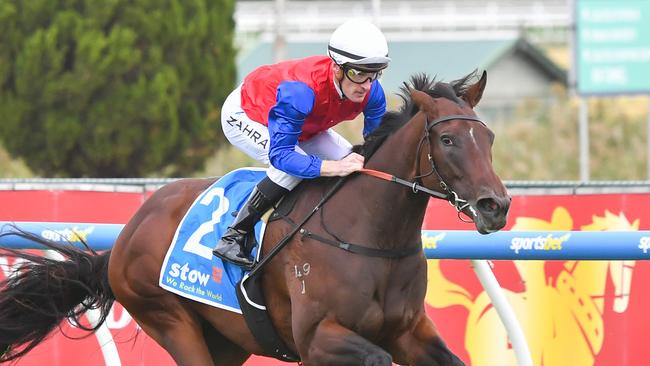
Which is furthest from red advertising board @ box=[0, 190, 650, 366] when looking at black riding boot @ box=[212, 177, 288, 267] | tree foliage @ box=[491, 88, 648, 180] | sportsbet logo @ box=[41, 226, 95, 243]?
tree foliage @ box=[491, 88, 648, 180]

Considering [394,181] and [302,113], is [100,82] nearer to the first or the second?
[302,113]

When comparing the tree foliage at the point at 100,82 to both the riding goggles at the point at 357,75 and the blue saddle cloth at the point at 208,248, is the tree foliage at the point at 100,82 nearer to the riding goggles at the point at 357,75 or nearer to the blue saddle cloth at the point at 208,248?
the blue saddle cloth at the point at 208,248

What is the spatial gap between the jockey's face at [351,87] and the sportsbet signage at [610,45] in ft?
44.8

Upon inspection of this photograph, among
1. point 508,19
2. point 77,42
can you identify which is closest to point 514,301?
point 77,42

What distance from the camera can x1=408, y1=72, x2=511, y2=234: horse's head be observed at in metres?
4.24

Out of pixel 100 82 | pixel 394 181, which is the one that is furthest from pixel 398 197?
pixel 100 82

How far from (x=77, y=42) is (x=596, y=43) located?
8124 millimetres

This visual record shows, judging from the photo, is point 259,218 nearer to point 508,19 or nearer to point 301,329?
point 301,329

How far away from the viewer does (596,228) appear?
663 cm

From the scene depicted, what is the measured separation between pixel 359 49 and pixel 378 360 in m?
1.24

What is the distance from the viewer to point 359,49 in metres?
4.74

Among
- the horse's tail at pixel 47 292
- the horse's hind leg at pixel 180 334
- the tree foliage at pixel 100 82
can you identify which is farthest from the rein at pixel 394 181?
the tree foliage at pixel 100 82

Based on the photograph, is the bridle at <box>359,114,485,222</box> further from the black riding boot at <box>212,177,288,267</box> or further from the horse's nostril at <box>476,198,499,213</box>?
the black riding boot at <box>212,177,288,267</box>

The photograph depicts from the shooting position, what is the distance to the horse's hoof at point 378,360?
4.47 meters
